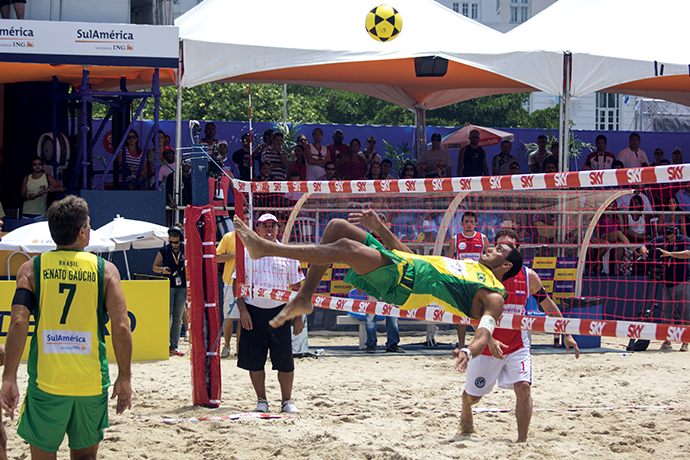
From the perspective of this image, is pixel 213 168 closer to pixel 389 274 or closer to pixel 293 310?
pixel 293 310

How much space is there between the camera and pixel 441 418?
529 centimetres

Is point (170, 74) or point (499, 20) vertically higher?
point (499, 20)

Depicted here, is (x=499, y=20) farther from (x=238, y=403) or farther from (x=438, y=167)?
(x=238, y=403)

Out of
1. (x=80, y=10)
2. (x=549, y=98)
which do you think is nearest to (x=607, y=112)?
(x=549, y=98)

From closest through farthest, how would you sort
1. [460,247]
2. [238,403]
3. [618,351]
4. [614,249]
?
[238,403]
[460,247]
[618,351]
[614,249]

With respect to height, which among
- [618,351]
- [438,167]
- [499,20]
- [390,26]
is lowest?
[618,351]

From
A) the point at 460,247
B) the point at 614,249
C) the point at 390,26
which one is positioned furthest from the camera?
the point at 390,26

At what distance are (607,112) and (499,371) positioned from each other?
109 feet

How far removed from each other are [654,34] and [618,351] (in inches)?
189

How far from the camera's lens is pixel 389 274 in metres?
4.02

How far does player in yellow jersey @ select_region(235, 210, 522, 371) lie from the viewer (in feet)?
12.8

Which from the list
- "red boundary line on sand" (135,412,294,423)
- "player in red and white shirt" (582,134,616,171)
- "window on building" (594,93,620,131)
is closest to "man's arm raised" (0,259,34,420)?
"red boundary line on sand" (135,412,294,423)

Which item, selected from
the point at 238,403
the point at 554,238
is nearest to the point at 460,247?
the point at 554,238

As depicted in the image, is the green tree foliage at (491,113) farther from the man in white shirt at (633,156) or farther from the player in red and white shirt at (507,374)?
the player in red and white shirt at (507,374)
